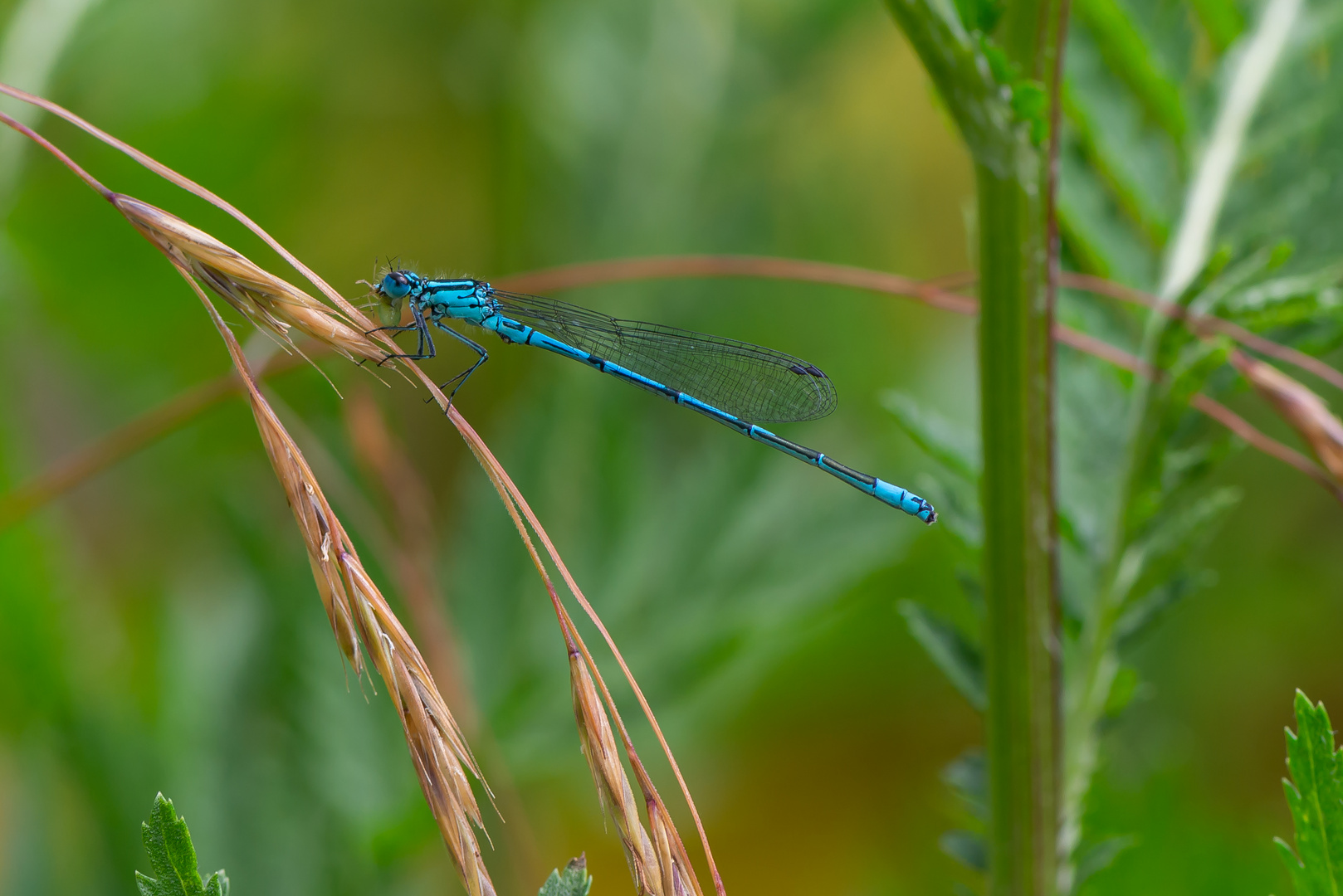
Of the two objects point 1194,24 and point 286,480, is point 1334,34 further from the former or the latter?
point 286,480

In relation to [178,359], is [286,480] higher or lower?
lower

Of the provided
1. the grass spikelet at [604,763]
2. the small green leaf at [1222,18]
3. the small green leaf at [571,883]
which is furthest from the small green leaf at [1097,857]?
the small green leaf at [1222,18]

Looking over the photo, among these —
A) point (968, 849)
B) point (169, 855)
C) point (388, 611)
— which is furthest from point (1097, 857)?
point (169, 855)

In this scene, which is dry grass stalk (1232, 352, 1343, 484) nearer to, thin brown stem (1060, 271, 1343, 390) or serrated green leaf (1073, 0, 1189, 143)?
thin brown stem (1060, 271, 1343, 390)

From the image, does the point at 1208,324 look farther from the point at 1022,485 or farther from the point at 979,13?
the point at 979,13

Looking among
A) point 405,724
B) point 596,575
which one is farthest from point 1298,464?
point 596,575

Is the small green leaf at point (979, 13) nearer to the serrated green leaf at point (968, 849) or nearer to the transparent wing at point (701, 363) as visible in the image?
the serrated green leaf at point (968, 849)
